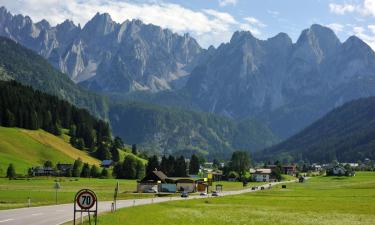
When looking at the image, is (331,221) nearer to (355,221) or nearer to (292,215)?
(355,221)

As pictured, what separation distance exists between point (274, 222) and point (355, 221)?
9.51 metres

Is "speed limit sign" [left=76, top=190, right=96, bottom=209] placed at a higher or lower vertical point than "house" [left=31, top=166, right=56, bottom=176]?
lower

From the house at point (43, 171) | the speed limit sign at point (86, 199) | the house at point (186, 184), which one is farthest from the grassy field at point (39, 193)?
the speed limit sign at point (86, 199)

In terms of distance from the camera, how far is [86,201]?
3588cm

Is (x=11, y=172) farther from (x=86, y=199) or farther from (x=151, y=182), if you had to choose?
(x=86, y=199)

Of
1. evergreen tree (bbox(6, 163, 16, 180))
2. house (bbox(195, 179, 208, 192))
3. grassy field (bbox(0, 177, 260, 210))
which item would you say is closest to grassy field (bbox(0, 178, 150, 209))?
grassy field (bbox(0, 177, 260, 210))

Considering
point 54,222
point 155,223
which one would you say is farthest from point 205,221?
point 54,222

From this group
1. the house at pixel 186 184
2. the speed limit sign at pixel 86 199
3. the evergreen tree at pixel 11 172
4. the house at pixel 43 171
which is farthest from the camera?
the house at pixel 43 171

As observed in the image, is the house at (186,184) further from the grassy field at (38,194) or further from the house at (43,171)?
the house at (43,171)

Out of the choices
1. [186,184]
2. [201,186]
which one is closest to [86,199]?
[186,184]

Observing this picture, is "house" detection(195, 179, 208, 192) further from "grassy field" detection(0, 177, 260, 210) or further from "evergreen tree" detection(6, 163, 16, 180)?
"evergreen tree" detection(6, 163, 16, 180)

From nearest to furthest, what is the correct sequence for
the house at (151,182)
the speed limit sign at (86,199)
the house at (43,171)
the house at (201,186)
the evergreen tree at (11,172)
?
the speed limit sign at (86,199) < the house at (151,182) < the evergreen tree at (11,172) < the house at (201,186) < the house at (43,171)

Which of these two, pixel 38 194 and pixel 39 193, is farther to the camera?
pixel 39 193

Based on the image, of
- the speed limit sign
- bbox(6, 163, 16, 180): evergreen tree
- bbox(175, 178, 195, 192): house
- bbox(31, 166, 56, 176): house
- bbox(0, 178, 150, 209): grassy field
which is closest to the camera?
the speed limit sign
